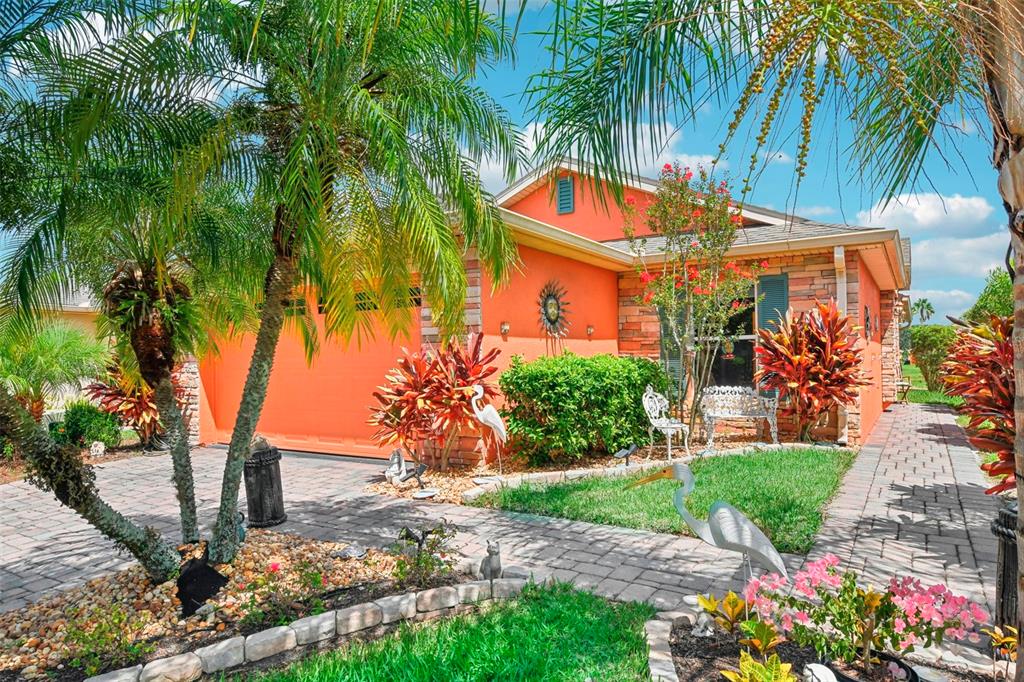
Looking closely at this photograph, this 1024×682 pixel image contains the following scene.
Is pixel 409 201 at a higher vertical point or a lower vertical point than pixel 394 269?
higher

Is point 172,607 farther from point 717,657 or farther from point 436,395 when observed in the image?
point 436,395

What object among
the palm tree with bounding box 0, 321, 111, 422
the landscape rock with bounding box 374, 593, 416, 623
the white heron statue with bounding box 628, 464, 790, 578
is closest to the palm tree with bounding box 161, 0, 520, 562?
the landscape rock with bounding box 374, 593, 416, 623

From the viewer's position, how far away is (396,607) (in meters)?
4.12

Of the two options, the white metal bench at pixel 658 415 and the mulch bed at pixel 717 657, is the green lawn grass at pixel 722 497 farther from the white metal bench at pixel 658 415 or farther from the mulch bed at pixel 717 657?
the mulch bed at pixel 717 657

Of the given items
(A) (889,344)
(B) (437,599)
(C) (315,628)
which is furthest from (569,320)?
(A) (889,344)

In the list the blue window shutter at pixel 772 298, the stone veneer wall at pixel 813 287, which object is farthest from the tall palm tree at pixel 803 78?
the blue window shutter at pixel 772 298

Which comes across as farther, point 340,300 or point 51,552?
point 51,552

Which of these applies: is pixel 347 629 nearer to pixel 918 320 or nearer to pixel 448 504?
pixel 448 504

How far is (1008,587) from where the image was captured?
3514 millimetres

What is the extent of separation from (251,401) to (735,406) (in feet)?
26.6

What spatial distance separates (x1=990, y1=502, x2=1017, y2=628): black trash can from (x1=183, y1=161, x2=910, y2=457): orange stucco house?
5543 mm

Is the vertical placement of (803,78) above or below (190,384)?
above

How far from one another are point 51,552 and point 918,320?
197 feet

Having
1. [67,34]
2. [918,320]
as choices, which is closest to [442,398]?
[67,34]
